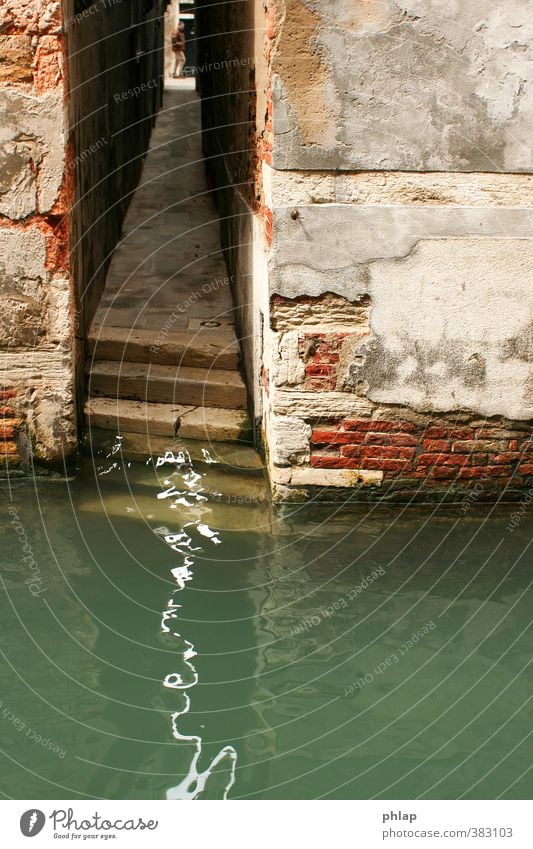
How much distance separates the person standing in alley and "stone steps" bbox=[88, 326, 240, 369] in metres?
15.5

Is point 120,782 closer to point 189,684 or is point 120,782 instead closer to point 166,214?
point 189,684

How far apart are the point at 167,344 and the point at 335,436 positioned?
161cm

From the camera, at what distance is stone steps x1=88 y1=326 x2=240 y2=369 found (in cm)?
551

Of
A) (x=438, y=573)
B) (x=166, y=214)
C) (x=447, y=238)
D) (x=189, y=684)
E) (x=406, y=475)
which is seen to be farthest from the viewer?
(x=166, y=214)

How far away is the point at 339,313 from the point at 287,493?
859mm

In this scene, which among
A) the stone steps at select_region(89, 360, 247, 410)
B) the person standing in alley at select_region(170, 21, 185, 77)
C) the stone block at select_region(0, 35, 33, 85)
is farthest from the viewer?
the person standing in alley at select_region(170, 21, 185, 77)

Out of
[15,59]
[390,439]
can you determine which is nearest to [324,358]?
[390,439]

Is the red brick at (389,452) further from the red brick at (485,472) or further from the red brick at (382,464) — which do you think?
the red brick at (485,472)

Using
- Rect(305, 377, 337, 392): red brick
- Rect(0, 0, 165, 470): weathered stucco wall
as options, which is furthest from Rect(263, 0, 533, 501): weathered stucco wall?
Rect(0, 0, 165, 470): weathered stucco wall

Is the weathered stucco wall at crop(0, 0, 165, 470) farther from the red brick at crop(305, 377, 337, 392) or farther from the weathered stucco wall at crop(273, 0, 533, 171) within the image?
the red brick at crop(305, 377, 337, 392)

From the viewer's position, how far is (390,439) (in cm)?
429

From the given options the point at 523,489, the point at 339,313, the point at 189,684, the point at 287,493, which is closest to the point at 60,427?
the point at 287,493

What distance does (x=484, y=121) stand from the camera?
3941 millimetres

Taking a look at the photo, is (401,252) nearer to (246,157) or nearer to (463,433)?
(463,433)
